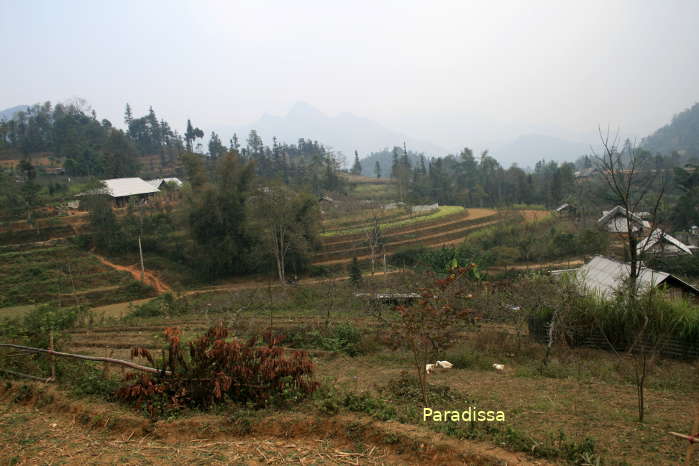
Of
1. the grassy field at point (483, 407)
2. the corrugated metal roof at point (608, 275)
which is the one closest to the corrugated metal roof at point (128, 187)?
the grassy field at point (483, 407)

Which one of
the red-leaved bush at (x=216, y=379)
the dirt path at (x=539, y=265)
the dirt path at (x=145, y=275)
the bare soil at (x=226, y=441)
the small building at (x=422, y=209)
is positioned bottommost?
the dirt path at (x=539, y=265)

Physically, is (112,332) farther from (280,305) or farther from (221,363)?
(221,363)

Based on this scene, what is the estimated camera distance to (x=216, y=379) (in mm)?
4992

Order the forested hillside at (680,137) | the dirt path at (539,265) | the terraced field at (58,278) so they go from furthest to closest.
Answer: the forested hillside at (680,137), the dirt path at (539,265), the terraced field at (58,278)

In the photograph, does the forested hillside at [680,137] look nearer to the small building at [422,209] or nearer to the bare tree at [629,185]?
the small building at [422,209]

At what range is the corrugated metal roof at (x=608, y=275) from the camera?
10.2 meters

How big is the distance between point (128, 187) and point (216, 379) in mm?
35767

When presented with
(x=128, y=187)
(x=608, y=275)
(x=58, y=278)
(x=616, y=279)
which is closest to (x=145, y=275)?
(x=58, y=278)

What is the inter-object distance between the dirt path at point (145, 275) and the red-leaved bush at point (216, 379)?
828 inches

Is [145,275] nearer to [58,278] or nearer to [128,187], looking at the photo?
[58,278]

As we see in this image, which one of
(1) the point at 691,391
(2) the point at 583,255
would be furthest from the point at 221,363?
(2) the point at 583,255

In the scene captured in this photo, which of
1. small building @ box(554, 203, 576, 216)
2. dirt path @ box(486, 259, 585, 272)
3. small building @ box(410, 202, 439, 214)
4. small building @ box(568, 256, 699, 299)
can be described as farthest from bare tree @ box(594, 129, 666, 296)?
small building @ box(554, 203, 576, 216)

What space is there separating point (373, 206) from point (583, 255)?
15489 millimetres

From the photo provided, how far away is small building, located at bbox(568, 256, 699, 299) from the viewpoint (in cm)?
972
